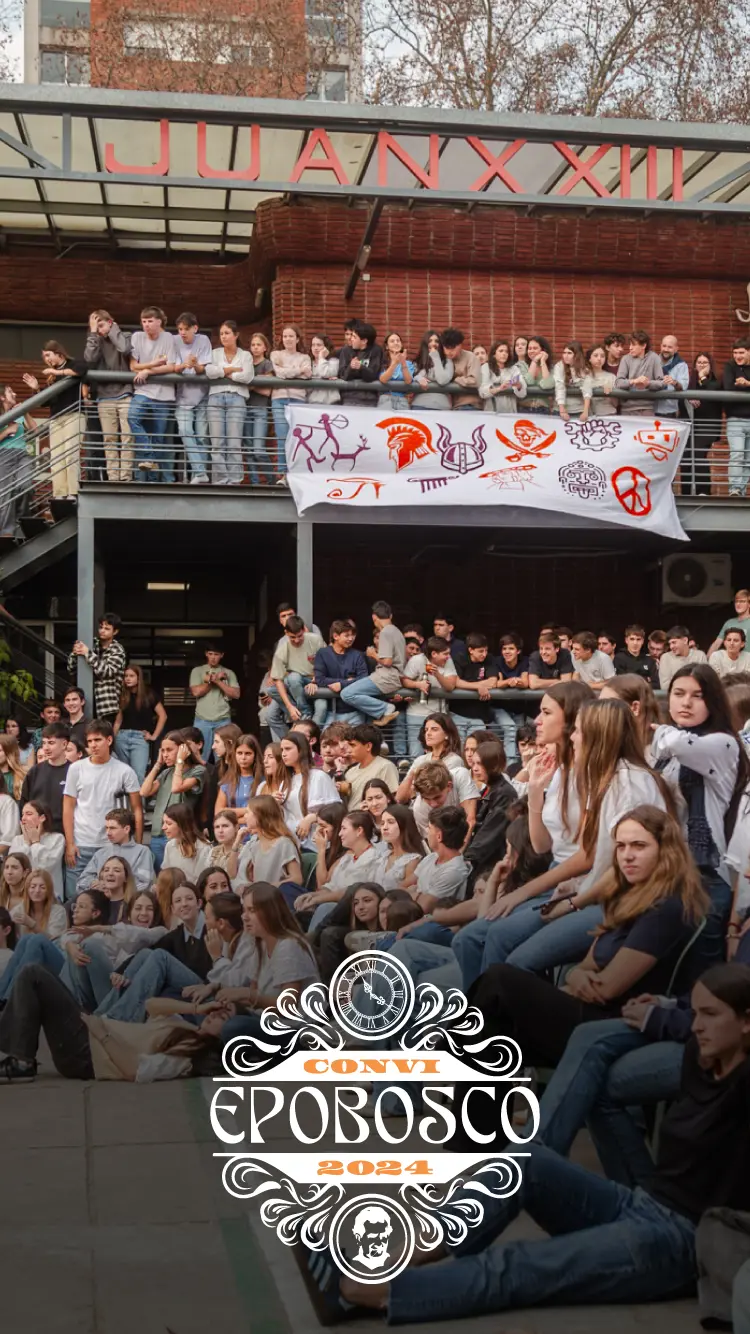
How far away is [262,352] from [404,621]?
4346 mm

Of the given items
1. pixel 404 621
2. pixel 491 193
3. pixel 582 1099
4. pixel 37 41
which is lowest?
pixel 582 1099

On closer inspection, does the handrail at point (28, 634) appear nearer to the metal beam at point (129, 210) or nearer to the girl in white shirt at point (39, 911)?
the metal beam at point (129, 210)

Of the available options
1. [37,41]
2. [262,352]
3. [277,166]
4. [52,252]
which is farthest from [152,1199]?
[37,41]

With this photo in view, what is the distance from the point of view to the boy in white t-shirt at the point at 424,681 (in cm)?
1420

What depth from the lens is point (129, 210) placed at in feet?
59.3

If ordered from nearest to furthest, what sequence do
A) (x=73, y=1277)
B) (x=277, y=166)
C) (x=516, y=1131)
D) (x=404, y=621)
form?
1. (x=73, y=1277)
2. (x=516, y=1131)
3. (x=277, y=166)
4. (x=404, y=621)

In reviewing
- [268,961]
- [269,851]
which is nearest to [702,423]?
[269,851]

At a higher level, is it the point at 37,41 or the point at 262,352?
the point at 37,41

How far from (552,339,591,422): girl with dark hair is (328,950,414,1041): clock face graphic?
1089cm

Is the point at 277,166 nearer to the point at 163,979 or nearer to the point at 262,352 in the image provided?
the point at 262,352

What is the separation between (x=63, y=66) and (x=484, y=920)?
104 feet

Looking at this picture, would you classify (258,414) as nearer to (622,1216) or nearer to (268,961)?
(268,961)

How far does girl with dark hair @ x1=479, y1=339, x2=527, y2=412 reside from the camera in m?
15.3

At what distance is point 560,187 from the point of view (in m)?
16.0
